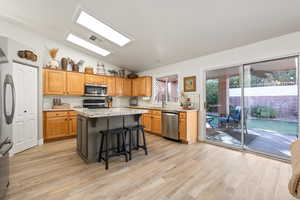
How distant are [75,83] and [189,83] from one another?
3716 millimetres

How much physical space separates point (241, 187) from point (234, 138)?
84.5 inches

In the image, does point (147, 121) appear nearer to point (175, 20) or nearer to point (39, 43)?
point (175, 20)

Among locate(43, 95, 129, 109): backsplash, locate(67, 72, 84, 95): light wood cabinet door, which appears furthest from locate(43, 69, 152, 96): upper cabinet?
locate(43, 95, 129, 109): backsplash

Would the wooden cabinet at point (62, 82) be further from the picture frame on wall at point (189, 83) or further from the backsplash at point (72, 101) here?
the picture frame on wall at point (189, 83)

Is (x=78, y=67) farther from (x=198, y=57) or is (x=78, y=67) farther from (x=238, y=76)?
(x=238, y=76)

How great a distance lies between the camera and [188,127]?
3.75m

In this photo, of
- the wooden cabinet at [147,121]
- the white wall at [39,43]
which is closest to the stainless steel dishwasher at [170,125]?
the wooden cabinet at [147,121]

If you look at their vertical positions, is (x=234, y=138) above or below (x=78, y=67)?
below

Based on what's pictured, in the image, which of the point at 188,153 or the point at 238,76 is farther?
the point at 238,76

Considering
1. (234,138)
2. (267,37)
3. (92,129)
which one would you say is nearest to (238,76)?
(267,37)

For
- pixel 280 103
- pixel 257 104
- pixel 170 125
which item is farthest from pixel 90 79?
pixel 280 103

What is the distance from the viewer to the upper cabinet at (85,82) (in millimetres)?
4067

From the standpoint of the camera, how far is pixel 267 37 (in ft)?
9.11

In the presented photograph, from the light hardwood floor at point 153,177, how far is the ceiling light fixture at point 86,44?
318 cm
